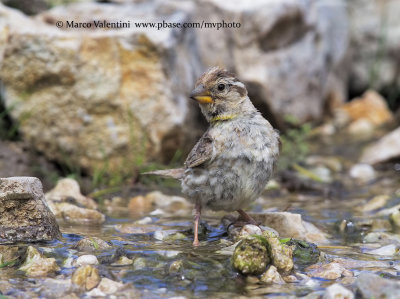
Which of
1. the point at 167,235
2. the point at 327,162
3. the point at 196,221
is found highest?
the point at 327,162

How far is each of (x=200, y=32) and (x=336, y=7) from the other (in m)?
2.51

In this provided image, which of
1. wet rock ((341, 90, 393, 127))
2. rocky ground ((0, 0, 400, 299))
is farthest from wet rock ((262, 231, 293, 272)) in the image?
wet rock ((341, 90, 393, 127))

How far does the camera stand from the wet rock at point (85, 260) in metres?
3.59

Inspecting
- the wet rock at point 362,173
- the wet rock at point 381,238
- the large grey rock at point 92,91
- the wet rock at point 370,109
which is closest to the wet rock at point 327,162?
the wet rock at point 362,173

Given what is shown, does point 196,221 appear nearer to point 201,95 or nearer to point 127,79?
point 201,95

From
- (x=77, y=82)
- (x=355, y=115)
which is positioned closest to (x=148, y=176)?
(x=77, y=82)

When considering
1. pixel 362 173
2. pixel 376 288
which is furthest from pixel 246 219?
pixel 362 173

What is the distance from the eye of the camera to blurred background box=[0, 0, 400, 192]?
20.6 ft

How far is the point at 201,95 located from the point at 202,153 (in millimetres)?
469

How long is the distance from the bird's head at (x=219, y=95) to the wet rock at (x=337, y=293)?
1.83m

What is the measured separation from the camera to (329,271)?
12.0ft

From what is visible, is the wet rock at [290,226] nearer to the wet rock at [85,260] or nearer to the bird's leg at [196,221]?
the bird's leg at [196,221]

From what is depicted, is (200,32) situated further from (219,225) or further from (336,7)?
(219,225)

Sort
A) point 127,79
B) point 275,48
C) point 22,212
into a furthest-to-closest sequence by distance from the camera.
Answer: point 275,48 < point 127,79 < point 22,212
